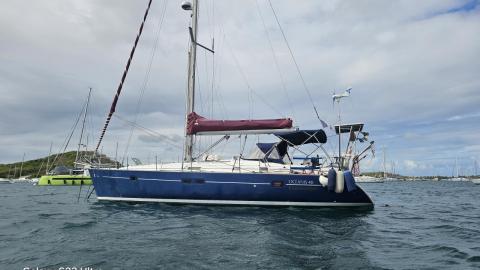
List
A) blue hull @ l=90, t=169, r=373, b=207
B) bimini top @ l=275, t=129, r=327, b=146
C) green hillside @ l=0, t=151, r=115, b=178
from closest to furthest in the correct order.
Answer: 1. blue hull @ l=90, t=169, r=373, b=207
2. bimini top @ l=275, t=129, r=327, b=146
3. green hillside @ l=0, t=151, r=115, b=178

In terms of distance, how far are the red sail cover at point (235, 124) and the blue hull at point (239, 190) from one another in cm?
237

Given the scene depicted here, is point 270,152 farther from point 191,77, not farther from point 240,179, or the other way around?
point 191,77

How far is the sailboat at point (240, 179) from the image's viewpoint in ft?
46.2

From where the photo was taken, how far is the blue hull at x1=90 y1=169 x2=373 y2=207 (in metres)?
14.1

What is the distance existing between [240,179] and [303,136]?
395 cm

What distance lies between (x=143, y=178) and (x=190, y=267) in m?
9.63

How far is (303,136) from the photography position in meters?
15.9

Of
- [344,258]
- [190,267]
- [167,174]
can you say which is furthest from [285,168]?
[190,267]

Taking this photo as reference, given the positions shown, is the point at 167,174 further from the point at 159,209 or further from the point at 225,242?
the point at 225,242

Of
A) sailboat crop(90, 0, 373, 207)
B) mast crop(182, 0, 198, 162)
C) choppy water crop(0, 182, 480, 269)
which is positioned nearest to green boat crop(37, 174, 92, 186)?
sailboat crop(90, 0, 373, 207)

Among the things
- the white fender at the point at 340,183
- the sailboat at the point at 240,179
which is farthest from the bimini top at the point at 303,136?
the white fender at the point at 340,183

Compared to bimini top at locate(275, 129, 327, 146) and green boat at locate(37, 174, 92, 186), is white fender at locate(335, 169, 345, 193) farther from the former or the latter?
green boat at locate(37, 174, 92, 186)

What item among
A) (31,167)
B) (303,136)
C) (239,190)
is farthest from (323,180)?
(31,167)

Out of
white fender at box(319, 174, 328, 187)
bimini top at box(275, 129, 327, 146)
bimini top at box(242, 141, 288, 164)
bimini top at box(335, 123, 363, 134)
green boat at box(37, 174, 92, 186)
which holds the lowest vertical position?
green boat at box(37, 174, 92, 186)
